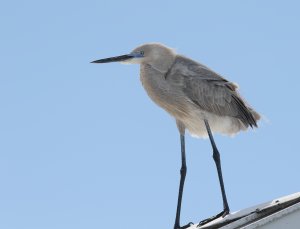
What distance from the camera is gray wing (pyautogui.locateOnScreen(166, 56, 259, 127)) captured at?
9.99m

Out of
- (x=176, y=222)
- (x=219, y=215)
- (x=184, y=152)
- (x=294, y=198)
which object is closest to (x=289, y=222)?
(x=294, y=198)

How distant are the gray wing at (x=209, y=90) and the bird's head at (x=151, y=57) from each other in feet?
0.38

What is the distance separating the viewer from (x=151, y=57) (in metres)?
10.1

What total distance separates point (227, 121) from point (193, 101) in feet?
2.08

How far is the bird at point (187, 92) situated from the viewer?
32.7ft

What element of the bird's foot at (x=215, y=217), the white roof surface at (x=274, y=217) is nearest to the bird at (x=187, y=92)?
the bird's foot at (x=215, y=217)

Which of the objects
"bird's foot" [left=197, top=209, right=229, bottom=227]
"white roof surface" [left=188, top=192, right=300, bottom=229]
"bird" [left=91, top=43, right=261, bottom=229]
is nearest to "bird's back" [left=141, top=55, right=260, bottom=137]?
"bird" [left=91, top=43, right=261, bottom=229]

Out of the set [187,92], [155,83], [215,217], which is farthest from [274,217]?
[155,83]

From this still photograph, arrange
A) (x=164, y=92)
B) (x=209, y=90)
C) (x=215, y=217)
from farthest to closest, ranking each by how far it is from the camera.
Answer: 1. (x=209, y=90)
2. (x=164, y=92)
3. (x=215, y=217)

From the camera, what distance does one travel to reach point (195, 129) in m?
10.2

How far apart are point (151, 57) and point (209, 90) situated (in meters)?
0.91

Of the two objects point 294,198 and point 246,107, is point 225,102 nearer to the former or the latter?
point 246,107

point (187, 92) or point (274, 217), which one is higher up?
point (187, 92)

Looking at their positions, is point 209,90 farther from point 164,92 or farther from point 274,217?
point 274,217
